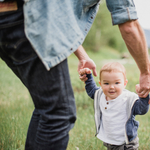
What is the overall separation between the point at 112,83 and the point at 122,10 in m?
0.83

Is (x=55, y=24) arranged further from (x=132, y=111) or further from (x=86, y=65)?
(x=132, y=111)

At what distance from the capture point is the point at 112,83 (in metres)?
2.00

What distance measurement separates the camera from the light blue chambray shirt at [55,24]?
1.26m

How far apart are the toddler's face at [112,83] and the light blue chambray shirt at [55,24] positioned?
0.70 metres

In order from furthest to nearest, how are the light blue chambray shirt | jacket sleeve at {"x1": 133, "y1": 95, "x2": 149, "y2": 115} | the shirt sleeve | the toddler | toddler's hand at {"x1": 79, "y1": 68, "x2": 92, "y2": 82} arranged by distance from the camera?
toddler's hand at {"x1": 79, "y1": 68, "x2": 92, "y2": 82}
the toddler
jacket sleeve at {"x1": 133, "y1": 95, "x2": 149, "y2": 115}
the shirt sleeve
the light blue chambray shirt

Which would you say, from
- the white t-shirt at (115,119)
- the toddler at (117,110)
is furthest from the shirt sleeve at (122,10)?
the white t-shirt at (115,119)

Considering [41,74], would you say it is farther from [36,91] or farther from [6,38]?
[6,38]

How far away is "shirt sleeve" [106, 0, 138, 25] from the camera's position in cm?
137

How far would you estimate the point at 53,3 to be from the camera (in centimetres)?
131

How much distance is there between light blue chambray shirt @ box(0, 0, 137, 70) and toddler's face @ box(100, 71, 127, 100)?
0.70 m

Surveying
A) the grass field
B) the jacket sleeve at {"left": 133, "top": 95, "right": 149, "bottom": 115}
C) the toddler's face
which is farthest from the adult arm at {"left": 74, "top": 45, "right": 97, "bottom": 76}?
the grass field

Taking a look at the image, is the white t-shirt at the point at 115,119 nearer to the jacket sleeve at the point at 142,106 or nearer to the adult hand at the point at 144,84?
the jacket sleeve at the point at 142,106

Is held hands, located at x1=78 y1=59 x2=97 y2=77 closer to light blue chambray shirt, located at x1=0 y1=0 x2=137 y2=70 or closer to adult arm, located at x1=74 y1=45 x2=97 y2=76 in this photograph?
adult arm, located at x1=74 y1=45 x2=97 y2=76

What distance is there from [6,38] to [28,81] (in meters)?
0.33
